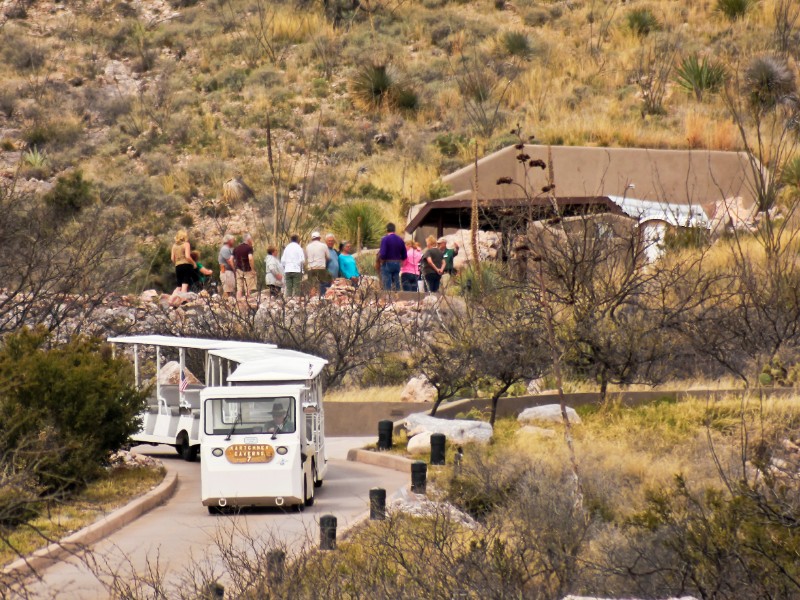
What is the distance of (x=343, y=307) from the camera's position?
24266 mm

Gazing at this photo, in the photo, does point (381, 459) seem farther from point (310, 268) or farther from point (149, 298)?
point (149, 298)

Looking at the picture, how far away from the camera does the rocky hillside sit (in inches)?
1607

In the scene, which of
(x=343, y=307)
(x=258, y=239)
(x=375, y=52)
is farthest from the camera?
(x=375, y=52)

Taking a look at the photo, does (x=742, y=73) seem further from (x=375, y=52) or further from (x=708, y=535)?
(x=708, y=535)

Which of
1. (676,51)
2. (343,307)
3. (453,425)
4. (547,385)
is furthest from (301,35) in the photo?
(453,425)

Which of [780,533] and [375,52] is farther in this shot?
[375,52]

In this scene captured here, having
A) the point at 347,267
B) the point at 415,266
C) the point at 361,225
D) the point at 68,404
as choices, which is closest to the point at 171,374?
the point at 68,404

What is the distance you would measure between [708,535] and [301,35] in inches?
1998

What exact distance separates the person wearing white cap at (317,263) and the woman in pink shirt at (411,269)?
6.10ft

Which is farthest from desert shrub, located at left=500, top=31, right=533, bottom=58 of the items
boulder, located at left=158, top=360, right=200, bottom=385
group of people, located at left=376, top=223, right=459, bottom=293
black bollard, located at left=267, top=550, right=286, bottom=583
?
black bollard, located at left=267, top=550, right=286, bottom=583

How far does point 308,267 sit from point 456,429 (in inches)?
413

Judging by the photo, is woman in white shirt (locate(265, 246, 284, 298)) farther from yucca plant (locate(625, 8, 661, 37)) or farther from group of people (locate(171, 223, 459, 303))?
yucca plant (locate(625, 8, 661, 37))

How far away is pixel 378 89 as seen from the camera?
4919 centimetres

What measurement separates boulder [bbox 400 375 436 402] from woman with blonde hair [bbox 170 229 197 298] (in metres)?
6.52
